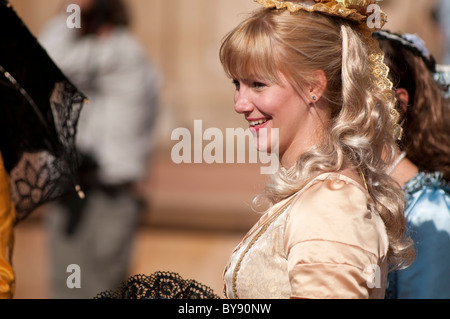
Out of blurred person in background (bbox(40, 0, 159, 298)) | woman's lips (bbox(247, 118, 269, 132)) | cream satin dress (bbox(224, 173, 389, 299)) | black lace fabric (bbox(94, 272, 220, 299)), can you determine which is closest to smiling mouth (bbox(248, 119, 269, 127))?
woman's lips (bbox(247, 118, 269, 132))

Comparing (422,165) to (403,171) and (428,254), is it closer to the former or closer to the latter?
(403,171)

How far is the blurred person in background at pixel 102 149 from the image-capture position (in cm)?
511

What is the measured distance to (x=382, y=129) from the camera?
85.0 inches

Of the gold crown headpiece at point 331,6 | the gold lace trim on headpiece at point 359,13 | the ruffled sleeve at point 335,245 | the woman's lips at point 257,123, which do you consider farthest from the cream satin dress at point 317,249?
the gold crown headpiece at point 331,6

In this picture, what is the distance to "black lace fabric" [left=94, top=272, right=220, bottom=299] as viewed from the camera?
2.19 m

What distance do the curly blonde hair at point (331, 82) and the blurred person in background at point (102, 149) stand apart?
3.14 metres

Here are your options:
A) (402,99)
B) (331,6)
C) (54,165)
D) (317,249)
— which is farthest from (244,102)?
(54,165)

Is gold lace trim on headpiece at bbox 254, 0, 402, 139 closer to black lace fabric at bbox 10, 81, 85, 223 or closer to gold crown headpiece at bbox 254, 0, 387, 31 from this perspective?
gold crown headpiece at bbox 254, 0, 387, 31

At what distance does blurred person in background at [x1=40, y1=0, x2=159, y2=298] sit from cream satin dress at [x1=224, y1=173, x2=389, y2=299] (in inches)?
123

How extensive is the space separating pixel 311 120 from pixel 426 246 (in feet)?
2.86

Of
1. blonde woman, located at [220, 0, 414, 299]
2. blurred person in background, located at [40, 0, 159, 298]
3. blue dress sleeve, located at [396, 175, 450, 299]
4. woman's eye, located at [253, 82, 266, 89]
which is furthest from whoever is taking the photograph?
blurred person in background, located at [40, 0, 159, 298]

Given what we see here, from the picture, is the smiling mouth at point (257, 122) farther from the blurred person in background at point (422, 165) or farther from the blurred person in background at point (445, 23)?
the blurred person in background at point (445, 23)

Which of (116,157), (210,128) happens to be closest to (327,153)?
(116,157)

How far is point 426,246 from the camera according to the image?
2711mm
